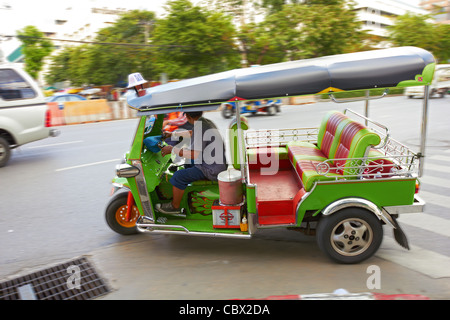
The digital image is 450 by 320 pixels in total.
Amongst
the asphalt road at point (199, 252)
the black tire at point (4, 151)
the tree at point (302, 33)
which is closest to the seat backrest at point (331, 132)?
the asphalt road at point (199, 252)

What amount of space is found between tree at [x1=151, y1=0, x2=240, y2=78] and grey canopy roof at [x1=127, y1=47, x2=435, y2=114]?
23034 mm

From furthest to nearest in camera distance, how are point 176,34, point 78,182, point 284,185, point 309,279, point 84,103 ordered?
point 176,34, point 84,103, point 78,182, point 284,185, point 309,279

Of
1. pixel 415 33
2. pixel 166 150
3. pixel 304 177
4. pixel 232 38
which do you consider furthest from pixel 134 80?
pixel 415 33

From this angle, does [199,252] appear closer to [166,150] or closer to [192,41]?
[166,150]

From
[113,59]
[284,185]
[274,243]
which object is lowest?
[274,243]

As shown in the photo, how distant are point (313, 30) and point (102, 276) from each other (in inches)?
1060

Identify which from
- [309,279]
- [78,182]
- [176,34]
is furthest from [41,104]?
[176,34]

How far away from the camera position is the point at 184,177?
15.2 feet

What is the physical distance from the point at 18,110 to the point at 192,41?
1966 cm

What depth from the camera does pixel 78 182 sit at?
7672 millimetres

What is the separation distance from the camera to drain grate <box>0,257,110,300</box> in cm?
376

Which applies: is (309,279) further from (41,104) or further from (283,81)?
(41,104)
